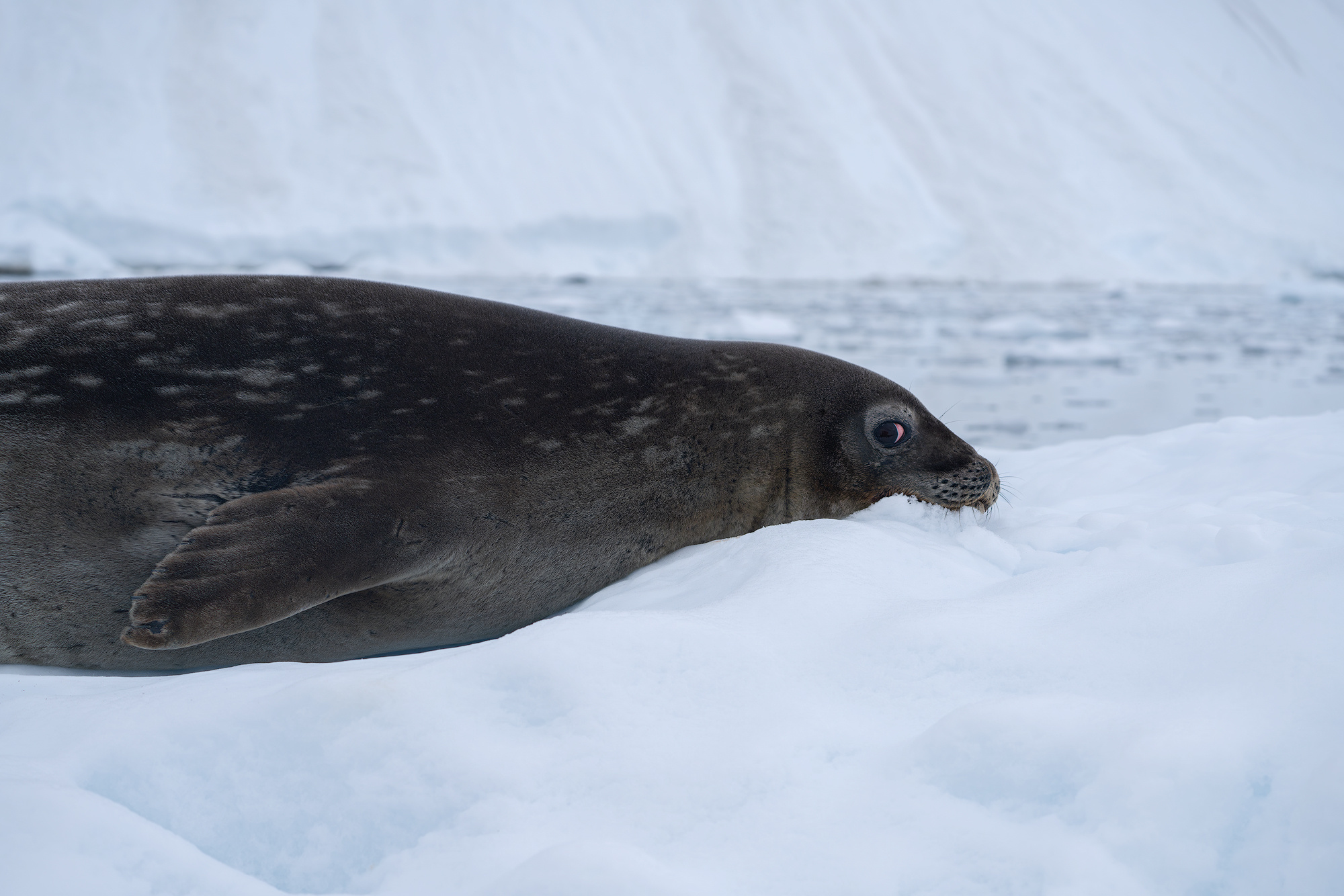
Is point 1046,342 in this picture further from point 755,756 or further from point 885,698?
point 755,756

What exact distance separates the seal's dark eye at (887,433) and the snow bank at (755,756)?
3.04 ft

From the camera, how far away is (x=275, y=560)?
1654 millimetres

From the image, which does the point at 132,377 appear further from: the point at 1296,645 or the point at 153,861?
the point at 1296,645

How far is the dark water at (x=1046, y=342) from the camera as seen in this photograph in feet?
17.5

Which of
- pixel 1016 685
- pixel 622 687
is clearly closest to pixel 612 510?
pixel 622 687

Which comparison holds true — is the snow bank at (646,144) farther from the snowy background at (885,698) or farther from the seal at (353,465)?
the seal at (353,465)

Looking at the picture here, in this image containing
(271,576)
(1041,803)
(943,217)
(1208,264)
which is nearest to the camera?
(1041,803)

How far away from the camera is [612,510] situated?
2.20 m

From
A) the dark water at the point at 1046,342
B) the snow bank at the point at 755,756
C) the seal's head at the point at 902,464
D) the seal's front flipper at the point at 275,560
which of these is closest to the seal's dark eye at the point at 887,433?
the seal's head at the point at 902,464

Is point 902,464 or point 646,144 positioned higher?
point 646,144

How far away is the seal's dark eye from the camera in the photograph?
2.49m

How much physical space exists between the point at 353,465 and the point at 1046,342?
849 cm

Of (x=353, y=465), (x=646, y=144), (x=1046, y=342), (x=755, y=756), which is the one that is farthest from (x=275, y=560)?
(x=646, y=144)

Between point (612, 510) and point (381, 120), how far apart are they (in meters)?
26.8
